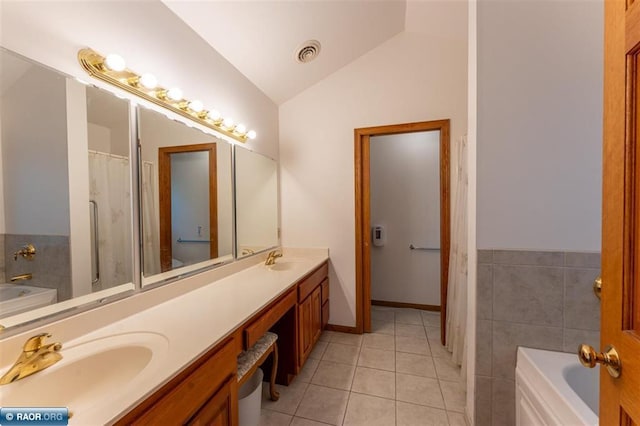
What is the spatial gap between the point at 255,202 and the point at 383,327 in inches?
75.4

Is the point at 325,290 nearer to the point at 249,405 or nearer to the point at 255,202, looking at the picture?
the point at 255,202

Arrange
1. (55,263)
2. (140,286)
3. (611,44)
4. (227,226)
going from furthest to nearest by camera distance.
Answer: (227,226) < (140,286) < (55,263) < (611,44)

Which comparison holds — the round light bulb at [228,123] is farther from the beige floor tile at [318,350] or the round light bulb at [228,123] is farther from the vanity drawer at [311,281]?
the beige floor tile at [318,350]

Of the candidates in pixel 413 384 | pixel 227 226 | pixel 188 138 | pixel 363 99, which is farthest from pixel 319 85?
pixel 413 384

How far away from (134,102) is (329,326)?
2472mm

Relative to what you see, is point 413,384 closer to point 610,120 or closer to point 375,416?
point 375,416

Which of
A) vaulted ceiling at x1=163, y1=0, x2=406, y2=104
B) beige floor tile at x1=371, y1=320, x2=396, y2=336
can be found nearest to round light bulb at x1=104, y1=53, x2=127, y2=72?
vaulted ceiling at x1=163, y1=0, x2=406, y2=104

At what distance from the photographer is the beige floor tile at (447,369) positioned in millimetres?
1886

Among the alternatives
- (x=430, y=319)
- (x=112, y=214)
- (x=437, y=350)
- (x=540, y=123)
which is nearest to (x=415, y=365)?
(x=437, y=350)

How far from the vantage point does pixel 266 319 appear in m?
1.34

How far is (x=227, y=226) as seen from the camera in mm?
1938

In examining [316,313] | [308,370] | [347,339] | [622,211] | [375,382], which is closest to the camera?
[622,211]

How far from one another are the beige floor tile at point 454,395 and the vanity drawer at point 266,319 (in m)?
1.21

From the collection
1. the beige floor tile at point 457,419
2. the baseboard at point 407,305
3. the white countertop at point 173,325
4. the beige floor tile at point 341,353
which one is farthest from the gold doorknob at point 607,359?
the baseboard at point 407,305
